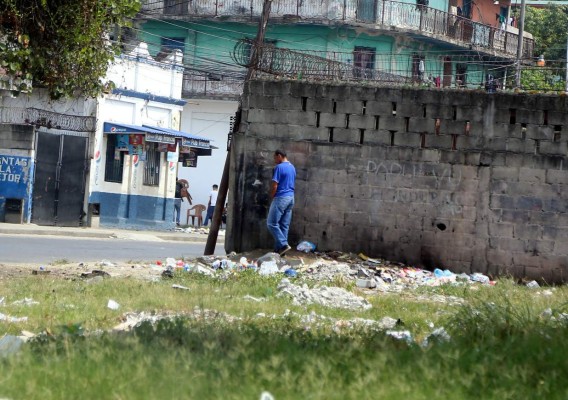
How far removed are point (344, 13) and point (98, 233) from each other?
16076mm

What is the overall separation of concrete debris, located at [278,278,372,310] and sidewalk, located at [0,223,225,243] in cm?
1560

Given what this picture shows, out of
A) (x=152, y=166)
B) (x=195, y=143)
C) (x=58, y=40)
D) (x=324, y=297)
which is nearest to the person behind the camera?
(x=324, y=297)

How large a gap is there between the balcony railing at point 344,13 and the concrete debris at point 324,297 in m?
29.7

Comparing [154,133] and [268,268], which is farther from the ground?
[154,133]

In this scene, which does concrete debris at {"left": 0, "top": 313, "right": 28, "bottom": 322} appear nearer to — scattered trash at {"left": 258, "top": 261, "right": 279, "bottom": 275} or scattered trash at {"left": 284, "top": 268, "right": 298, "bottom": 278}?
scattered trash at {"left": 258, "top": 261, "right": 279, "bottom": 275}

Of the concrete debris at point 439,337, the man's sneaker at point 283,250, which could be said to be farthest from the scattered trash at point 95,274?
the concrete debris at point 439,337

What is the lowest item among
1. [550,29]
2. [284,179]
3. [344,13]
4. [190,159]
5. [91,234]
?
[91,234]

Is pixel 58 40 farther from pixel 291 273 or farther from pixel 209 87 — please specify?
pixel 209 87

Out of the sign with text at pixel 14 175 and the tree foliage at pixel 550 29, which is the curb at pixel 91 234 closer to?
the sign with text at pixel 14 175

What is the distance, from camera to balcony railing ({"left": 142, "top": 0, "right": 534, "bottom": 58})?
4156cm

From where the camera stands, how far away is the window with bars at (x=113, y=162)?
3412 cm

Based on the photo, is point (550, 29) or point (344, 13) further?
point (550, 29)

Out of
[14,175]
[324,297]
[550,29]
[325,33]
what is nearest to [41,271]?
[324,297]

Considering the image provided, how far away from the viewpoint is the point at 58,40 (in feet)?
44.9
